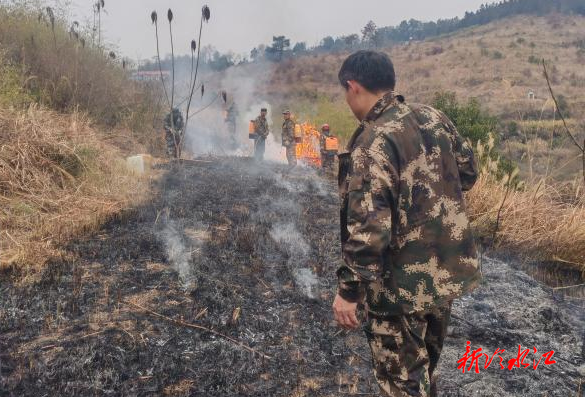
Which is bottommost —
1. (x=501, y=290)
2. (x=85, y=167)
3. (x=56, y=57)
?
(x=501, y=290)

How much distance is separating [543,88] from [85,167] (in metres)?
33.3

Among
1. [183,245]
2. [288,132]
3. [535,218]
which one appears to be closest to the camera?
[183,245]

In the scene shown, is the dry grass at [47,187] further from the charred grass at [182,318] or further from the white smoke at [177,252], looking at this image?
the white smoke at [177,252]

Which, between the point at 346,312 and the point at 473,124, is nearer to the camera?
the point at 346,312

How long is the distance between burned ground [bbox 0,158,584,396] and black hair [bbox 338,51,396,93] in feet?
6.31

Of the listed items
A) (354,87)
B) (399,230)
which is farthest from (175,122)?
(399,230)

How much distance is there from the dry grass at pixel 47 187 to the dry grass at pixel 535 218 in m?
5.14

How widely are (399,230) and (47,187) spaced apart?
5366 mm

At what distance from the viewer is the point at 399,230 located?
197 cm

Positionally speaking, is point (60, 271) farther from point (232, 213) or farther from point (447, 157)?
point (447, 157)

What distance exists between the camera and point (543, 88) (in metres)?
30.9

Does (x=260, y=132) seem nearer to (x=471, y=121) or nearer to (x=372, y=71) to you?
(x=471, y=121)

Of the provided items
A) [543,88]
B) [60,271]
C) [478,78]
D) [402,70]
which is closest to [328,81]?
[402,70]

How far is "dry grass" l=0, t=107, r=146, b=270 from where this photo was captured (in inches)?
181
